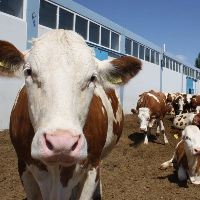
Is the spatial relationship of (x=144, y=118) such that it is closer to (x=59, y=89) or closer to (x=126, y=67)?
(x=126, y=67)

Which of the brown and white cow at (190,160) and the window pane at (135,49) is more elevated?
the window pane at (135,49)

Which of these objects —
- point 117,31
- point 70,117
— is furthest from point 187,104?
point 70,117

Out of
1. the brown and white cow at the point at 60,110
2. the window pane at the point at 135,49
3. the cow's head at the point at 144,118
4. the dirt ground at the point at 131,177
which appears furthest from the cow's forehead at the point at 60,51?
the window pane at the point at 135,49

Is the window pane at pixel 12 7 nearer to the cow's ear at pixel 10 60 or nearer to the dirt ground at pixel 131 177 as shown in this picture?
the dirt ground at pixel 131 177

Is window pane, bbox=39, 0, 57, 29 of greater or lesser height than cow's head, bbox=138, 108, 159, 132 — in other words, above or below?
above

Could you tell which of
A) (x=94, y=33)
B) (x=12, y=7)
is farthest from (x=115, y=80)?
(x=94, y=33)

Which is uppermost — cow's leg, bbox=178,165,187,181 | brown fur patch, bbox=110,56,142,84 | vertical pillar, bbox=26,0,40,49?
vertical pillar, bbox=26,0,40,49

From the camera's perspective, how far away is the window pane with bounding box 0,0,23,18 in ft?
27.9

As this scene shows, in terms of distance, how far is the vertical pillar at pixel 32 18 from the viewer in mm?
9281

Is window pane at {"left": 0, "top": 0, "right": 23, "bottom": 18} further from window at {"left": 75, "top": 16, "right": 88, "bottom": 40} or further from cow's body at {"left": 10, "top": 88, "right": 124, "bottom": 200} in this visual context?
cow's body at {"left": 10, "top": 88, "right": 124, "bottom": 200}

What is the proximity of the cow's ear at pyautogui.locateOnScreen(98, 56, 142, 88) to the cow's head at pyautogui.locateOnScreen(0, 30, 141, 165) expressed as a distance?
1.24ft

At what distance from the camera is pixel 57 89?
5.51 ft

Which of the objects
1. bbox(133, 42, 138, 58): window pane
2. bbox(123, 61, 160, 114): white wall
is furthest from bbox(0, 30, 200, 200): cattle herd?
bbox(133, 42, 138, 58): window pane

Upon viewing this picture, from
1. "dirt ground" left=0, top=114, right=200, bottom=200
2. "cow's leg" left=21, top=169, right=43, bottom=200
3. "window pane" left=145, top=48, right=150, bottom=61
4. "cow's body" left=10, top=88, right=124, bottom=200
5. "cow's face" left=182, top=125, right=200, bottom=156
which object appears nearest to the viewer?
"cow's body" left=10, top=88, right=124, bottom=200
